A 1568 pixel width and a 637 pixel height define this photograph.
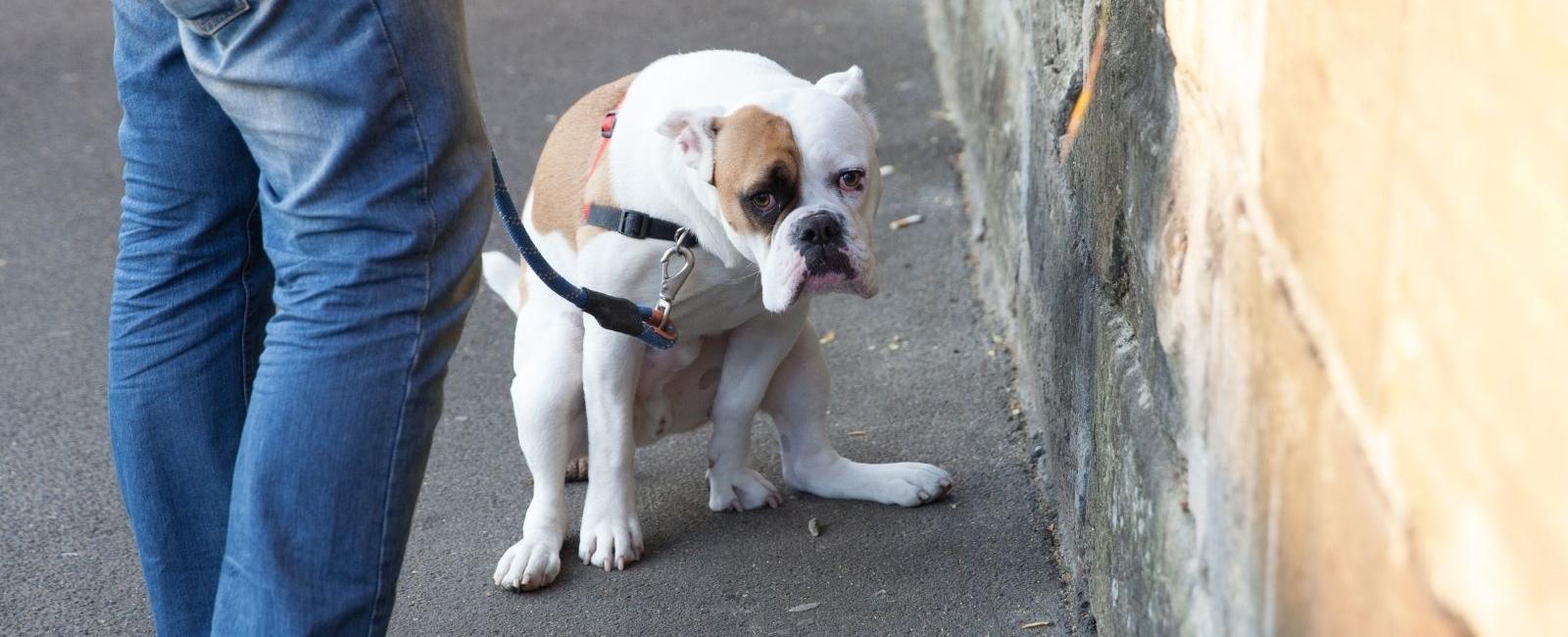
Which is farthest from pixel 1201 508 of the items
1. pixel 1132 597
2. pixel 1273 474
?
pixel 1132 597

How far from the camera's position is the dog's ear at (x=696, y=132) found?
2402 mm

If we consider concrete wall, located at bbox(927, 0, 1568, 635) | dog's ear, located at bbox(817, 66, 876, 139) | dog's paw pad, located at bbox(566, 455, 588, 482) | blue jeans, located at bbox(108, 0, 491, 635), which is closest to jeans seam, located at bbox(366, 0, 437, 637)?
blue jeans, located at bbox(108, 0, 491, 635)

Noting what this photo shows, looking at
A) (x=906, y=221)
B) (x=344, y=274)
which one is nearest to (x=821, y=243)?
(x=344, y=274)

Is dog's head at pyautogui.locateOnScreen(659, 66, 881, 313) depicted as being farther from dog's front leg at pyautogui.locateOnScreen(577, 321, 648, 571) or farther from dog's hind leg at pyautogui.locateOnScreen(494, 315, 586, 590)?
dog's hind leg at pyautogui.locateOnScreen(494, 315, 586, 590)

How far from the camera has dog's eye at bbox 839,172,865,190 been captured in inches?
96.7

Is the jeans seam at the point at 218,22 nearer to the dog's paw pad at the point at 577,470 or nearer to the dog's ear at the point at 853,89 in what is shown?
the dog's ear at the point at 853,89

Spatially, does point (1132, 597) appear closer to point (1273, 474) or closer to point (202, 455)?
point (1273, 474)

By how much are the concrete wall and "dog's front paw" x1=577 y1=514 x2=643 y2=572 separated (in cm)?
88

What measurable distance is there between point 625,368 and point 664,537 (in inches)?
15.3

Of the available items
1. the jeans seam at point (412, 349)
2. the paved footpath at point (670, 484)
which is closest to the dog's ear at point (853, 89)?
the paved footpath at point (670, 484)

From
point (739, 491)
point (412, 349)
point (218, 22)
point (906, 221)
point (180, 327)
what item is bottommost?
→ point (906, 221)

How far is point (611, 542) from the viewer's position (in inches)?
107

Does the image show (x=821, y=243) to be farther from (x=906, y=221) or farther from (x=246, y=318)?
(x=906, y=221)

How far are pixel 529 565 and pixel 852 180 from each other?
0.92m
